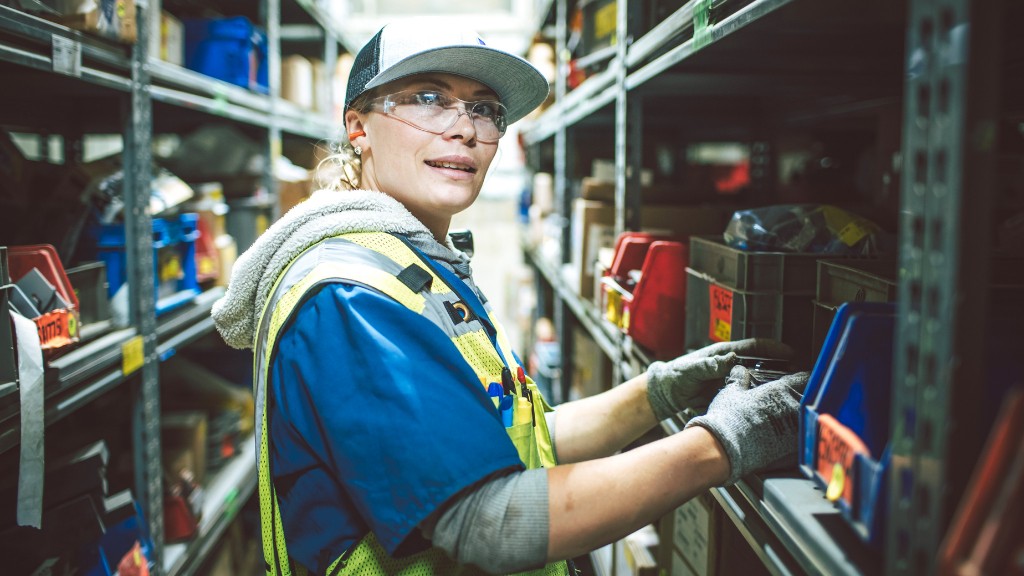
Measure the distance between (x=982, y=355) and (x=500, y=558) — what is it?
2.16 feet

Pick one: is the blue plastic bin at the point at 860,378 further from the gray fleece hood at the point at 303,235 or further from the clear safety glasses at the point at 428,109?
the clear safety glasses at the point at 428,109

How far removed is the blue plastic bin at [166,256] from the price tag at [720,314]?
168 centimetres

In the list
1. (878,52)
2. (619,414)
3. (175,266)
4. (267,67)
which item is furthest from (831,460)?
(267,67)

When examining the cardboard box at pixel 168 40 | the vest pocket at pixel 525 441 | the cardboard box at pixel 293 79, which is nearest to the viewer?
the vest pocket at pixel 525 441

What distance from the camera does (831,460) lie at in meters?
0.87

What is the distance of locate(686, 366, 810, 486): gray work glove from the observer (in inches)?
41.3

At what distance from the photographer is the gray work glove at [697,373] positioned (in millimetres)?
1277

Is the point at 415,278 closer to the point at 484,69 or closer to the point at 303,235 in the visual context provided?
the point at 303,235

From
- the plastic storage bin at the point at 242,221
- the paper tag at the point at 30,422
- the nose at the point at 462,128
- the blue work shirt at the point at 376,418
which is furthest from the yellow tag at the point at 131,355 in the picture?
the plastic storage bin at the point at 242,221

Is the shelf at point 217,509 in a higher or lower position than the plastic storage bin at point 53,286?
lower

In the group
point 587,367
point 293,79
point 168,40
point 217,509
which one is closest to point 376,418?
point 217,509

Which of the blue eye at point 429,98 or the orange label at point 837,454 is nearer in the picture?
the orange label at point 837,454

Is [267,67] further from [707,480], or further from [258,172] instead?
[707,480]

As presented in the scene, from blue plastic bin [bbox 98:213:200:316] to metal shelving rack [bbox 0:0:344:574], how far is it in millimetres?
64
